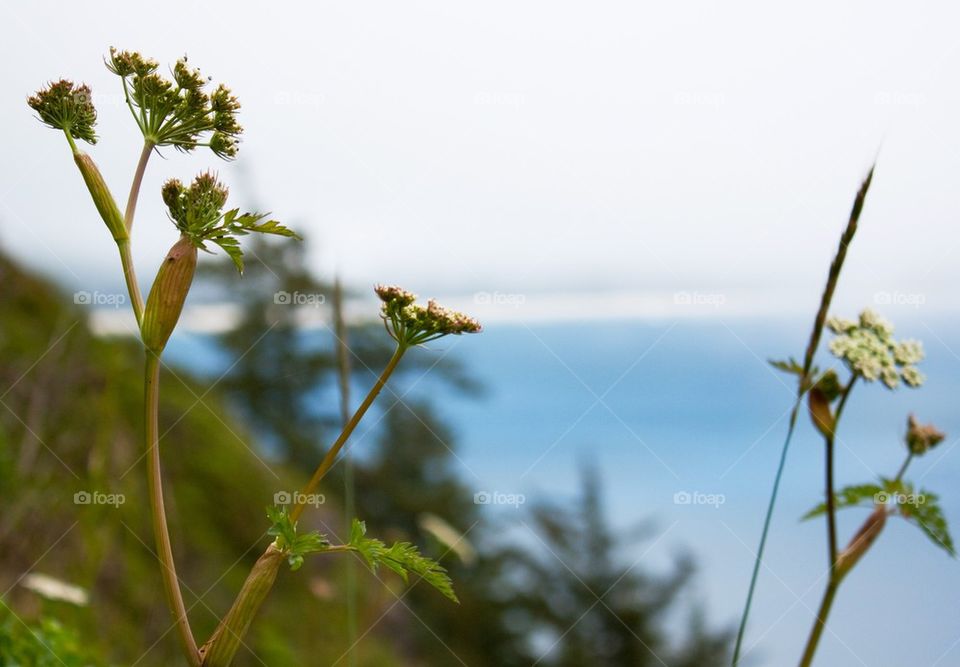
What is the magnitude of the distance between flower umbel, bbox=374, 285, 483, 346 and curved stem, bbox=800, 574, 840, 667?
98 cm

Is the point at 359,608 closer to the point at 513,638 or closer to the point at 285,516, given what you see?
the point at 513,638

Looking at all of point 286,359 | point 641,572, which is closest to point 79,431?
point 286,359

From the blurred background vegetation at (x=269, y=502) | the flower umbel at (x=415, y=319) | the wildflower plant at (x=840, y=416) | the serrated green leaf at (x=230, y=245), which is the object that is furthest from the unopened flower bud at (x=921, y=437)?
the blurred background vegetation at (x=269, y=502)

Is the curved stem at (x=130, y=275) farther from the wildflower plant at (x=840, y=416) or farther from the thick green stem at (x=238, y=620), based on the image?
the wildflower plant at (x=840, y=416)

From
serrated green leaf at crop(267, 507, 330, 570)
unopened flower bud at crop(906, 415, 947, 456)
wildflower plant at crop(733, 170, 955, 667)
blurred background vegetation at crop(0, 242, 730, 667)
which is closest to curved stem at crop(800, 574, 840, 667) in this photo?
wildflower plant at crop(733, 170, 955, 667)

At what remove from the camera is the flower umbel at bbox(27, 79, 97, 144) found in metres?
1.12

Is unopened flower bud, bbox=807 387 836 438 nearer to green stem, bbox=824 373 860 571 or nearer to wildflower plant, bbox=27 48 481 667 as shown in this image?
green stem, bbox=824 373 860 571

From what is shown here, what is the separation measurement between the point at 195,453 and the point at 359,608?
1.83 meters

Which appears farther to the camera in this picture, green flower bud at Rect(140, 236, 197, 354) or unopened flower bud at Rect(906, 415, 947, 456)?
unopened flower bud at Rect(906, 415, 947, 456)

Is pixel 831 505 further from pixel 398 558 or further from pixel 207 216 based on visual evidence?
pixel 207 216

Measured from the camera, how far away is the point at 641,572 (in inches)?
216

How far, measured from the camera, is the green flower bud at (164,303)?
107cm

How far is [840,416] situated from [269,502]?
190 inches

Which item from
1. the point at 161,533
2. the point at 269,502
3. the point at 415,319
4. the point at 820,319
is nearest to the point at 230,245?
the point at 415,319
